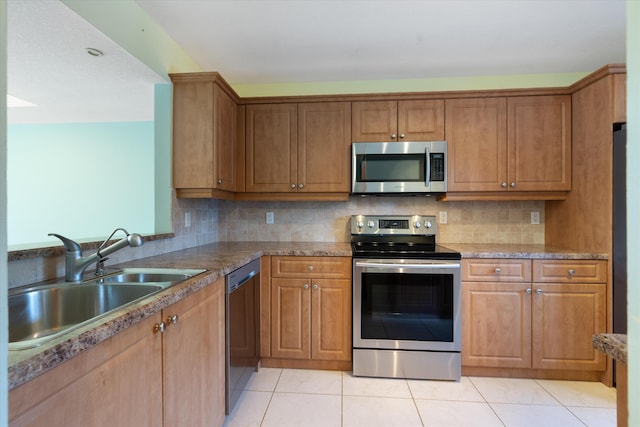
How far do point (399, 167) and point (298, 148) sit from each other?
841 millimetres

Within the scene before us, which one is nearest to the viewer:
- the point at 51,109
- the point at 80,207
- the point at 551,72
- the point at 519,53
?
the point at 519,53

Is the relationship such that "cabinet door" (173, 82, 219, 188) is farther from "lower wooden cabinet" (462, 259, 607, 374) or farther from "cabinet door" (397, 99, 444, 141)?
"lower wooden cabinet" (462, 259, 607, 374)

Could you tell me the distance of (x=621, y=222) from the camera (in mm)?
1873

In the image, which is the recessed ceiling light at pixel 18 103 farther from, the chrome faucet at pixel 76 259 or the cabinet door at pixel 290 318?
the cabinet door at pixel 290 318

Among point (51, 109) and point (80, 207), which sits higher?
point (51, 109)

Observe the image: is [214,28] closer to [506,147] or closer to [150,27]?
[150,27]

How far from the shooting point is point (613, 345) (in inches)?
24.2

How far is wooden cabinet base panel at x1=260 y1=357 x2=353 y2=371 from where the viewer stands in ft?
7.16

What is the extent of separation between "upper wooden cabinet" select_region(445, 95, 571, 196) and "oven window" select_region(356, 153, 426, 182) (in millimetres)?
312

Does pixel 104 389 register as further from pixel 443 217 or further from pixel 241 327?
pixel 443 217

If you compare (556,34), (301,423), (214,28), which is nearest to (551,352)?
(301,423)

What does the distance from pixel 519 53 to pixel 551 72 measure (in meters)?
0.53

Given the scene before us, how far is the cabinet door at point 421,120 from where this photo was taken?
2369mm

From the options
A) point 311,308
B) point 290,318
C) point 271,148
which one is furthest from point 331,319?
point 271,148
